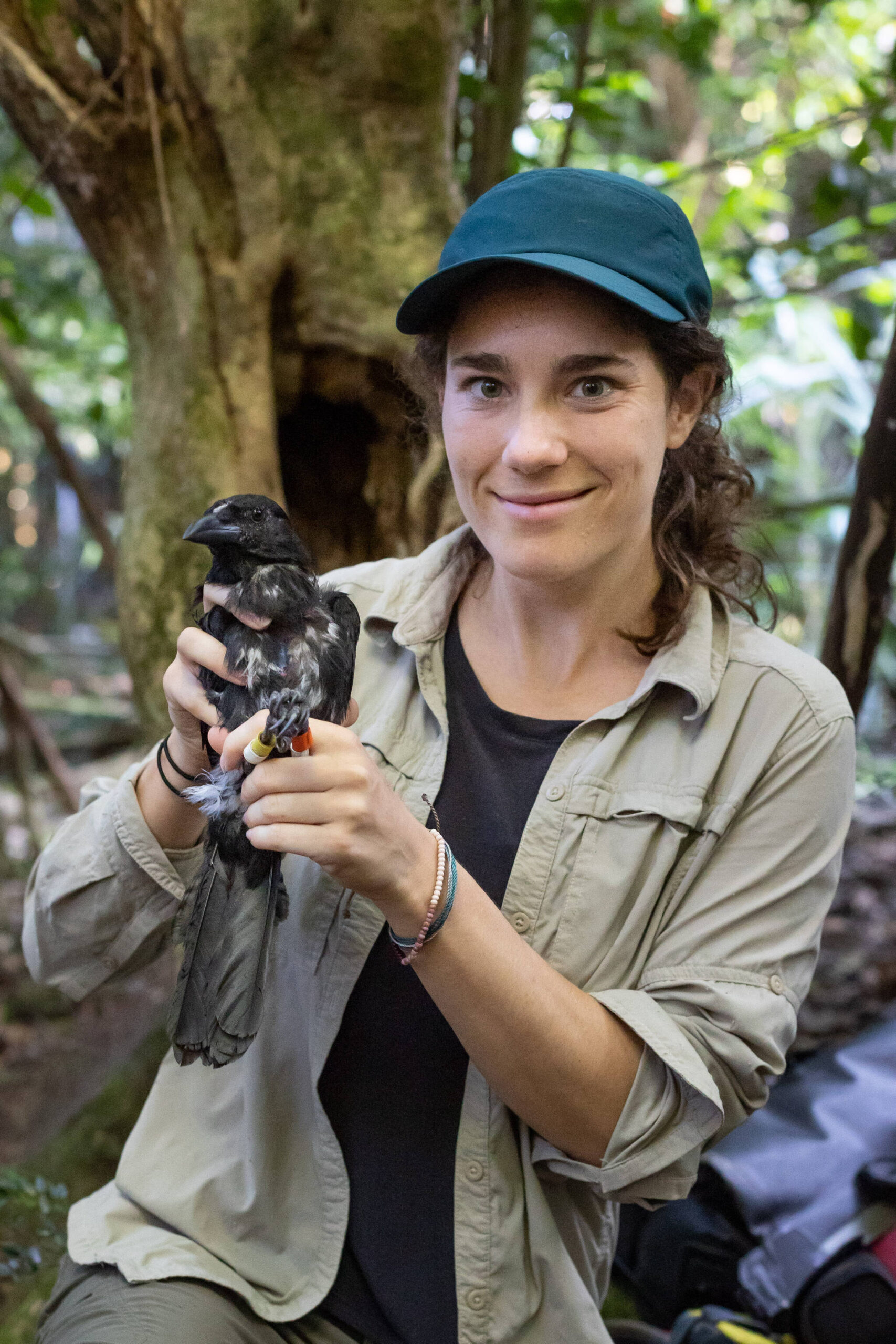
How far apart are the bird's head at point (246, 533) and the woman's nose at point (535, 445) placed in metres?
0.30

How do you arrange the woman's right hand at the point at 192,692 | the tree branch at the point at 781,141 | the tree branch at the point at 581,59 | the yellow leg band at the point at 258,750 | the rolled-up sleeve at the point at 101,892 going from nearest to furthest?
the yellow leg band at the point at 258,750
the woman's right hand at the point at 192,692
the rolled-up sleeve at the point at 101,892
the tree branch at the point at 781,141
the tree branch at the point at 581,59

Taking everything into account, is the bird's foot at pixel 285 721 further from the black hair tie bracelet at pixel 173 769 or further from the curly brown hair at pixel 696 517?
the curly brown hair at pixel 696 517

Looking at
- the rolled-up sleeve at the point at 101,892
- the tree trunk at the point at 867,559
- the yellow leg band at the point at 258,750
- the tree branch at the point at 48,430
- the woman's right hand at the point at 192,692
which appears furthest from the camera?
A: the tree branch at the point at 48,430

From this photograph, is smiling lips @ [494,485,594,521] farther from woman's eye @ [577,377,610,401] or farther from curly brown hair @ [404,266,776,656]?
curly brown hair @ [404,266,776,656]

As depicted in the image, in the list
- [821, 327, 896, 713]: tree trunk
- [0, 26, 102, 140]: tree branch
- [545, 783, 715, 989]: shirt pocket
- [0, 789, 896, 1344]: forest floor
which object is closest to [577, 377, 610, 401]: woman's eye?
[545, 783, 715, 989]: shirt pocket

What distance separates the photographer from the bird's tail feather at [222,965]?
1298 mm

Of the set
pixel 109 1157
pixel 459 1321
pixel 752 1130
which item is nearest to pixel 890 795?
pixel 752 1130

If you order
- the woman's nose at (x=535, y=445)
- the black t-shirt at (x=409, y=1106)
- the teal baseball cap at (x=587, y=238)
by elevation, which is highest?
the teal baseball cap at (x=587, y=238)

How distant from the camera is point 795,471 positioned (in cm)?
710

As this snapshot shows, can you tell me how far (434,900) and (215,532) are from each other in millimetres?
513

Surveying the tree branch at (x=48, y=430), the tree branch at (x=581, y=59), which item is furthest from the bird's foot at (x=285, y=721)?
the tree branch at (x=48, y=430)

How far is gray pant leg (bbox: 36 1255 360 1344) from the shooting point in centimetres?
133

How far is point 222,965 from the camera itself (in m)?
1.32

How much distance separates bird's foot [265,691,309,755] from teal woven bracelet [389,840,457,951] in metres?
0.22
